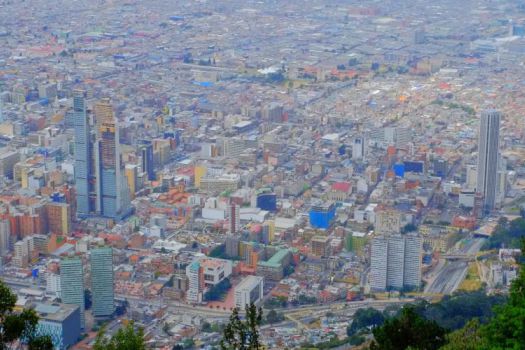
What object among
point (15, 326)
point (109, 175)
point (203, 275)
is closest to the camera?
point (15, 326)

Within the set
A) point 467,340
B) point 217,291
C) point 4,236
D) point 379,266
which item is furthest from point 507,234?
point 467,340

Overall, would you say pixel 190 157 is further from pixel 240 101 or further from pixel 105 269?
pixel 105 269

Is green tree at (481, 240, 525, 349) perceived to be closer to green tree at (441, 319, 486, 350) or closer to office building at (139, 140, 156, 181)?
green tree at (441, 319, 486, 350)

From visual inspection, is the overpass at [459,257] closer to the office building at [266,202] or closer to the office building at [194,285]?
the office building at [266,202]

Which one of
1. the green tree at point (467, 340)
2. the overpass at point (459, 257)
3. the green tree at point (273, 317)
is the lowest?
the green tree at point (273, 317)

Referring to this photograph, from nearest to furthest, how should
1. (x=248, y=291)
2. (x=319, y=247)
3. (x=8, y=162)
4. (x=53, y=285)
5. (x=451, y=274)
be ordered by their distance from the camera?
(x=248, y=291) < (x=53, y=285) < (x=451, y=274) < (x=319, y=247) < (x=8, y=162)

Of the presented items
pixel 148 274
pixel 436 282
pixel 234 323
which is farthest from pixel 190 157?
pixel 234 323

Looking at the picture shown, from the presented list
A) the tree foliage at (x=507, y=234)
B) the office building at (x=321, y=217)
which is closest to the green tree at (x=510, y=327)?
the tree foliage at (x=507, y=234)

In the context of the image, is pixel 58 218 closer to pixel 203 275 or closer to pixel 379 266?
Answer: pixel 203 275
